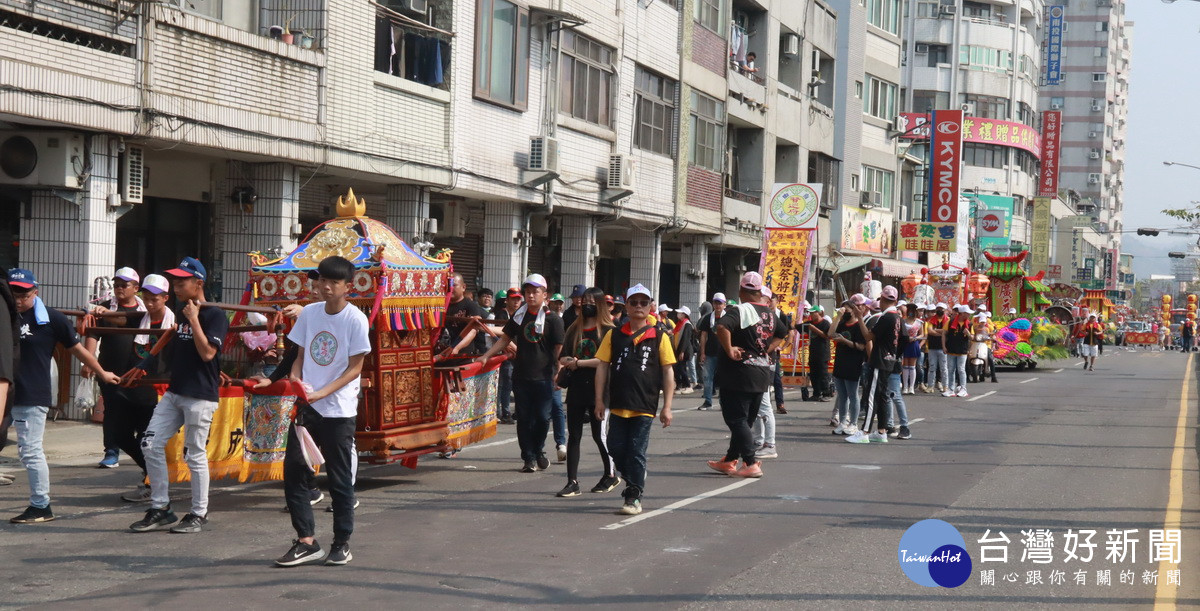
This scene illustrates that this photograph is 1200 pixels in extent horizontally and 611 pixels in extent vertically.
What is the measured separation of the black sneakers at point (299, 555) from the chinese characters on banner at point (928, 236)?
38.4m

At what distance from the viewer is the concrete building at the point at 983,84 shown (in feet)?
228

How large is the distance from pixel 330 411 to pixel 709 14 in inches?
945

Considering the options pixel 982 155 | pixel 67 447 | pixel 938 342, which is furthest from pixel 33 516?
pixel 982 155

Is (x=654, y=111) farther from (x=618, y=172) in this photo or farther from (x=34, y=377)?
(x=34, y=377)

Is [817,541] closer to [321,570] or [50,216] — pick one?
[321,570]

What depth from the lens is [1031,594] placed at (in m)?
7.28

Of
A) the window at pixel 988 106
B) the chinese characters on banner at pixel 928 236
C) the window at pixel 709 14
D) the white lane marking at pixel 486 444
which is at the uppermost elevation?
the window at pixel 988 106

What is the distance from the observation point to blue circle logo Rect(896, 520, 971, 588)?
7.52 meters

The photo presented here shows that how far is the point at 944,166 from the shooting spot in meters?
45.4

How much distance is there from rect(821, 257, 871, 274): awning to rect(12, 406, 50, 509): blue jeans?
1129 inches

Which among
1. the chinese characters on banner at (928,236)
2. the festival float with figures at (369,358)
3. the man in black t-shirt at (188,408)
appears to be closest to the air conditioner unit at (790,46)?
the chinese characters on banner at (928,236)

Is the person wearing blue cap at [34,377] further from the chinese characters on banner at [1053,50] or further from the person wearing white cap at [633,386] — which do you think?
the chinese characters on banner at [1053,50]

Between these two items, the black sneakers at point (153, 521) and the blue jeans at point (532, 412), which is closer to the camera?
the black sneakers at point (153, 521)

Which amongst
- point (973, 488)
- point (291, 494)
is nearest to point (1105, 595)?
point (973, 488)
